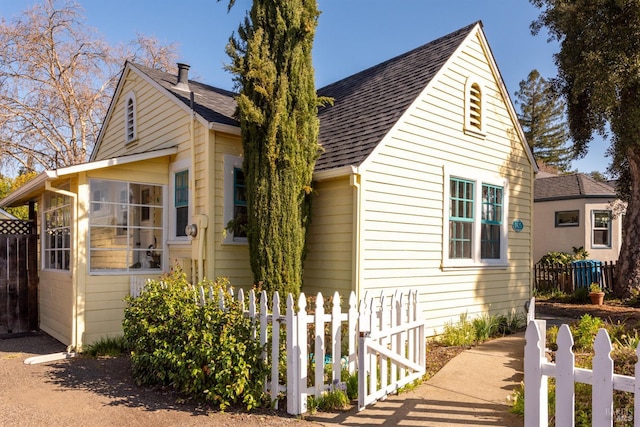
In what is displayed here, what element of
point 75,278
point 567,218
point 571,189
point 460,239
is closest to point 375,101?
point 460,239

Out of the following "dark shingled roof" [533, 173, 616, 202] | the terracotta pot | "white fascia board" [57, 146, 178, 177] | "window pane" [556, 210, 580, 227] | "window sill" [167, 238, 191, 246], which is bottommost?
the terracotta pot

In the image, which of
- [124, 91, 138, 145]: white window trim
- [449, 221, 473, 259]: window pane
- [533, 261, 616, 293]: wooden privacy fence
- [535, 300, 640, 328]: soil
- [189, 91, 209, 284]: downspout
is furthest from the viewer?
[533, 261, 616, 293]: wooden privacy fence

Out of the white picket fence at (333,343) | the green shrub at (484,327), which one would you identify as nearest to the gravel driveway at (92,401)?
the white picket fence at (333,343)

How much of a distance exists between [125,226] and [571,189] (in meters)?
20.3

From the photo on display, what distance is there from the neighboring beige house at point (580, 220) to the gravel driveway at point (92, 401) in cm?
1980

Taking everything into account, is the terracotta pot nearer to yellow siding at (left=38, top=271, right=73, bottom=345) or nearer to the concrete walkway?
the concrete walkway

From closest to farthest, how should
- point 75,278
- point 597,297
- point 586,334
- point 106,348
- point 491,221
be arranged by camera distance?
1. point 586,334
2. point 106,348
3. point 75,278
4. point 491,221
5. point 597,297

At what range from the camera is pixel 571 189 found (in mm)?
21438

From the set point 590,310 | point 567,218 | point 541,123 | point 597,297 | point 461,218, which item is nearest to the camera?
point 461,218

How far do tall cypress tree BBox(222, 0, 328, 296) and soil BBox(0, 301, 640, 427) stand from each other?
226 cm

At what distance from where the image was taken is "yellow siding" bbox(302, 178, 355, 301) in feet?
24.2

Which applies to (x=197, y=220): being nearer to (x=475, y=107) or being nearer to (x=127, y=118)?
(x=127, y=118)

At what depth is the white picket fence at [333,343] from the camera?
15.3 feet

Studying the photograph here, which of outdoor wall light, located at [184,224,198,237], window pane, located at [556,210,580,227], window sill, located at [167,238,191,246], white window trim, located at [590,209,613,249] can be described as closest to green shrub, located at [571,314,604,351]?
outdoor wall light, located at [184,224,198,237]
